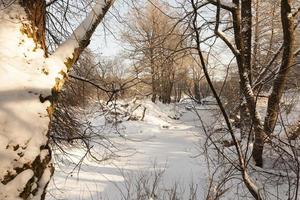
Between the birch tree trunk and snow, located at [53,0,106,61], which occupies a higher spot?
snow, located at [53,0,106,61]

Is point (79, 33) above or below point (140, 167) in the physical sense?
above

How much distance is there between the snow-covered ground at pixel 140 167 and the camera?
8.13 metres

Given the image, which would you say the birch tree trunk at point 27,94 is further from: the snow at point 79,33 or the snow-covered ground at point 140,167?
the snow-covered ground at point 140,167

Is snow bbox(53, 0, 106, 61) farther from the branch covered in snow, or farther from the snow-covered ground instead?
the snow-covered ground

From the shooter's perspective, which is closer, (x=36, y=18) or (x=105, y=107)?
(x=36, y=18)

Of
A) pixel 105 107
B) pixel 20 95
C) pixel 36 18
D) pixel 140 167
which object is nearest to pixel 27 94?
pixel 20 95

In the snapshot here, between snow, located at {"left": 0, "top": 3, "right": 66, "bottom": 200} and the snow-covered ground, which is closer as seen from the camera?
snow, located at {"left": 0, "top": 3, "right": 66, "bottom": 200}

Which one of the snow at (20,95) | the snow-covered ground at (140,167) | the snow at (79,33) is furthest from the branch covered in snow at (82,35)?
the snow-covered ground at (140,167)

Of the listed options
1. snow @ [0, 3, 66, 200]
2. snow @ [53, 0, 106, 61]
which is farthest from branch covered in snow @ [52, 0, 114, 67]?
snow @ [0, 3, 66, 200]

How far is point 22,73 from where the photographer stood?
3012 mm

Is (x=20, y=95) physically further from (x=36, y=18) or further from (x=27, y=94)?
(x=36, y=18)

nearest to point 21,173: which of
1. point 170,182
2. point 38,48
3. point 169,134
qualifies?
point 38,48

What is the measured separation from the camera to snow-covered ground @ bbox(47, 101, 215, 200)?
8133 mm

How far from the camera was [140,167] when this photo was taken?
10.5m
